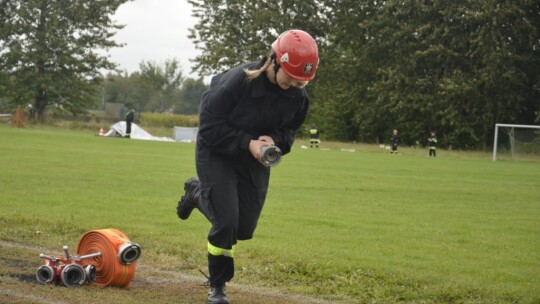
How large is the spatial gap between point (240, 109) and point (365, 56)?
5767cm

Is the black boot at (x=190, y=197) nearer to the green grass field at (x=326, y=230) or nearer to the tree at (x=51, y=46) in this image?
the green grass field at (x=326, y=230)

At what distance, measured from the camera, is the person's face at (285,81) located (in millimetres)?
6367

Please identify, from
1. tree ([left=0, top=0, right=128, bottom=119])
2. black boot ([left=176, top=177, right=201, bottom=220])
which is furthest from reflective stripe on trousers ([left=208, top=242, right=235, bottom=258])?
tree ([left=0, top=0, right=128, bottom=119])

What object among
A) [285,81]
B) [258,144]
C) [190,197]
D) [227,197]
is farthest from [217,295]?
[285,81]

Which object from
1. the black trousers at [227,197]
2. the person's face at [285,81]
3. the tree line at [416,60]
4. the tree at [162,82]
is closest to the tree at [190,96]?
the tree at [162,82]

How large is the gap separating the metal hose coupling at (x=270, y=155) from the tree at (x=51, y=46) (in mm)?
63886

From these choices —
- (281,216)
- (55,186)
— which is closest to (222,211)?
(281,216)

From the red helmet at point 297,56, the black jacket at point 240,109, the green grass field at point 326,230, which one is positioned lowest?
the green grass field at point 326,230

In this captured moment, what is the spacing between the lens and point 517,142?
153 feet

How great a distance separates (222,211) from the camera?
6602 mm

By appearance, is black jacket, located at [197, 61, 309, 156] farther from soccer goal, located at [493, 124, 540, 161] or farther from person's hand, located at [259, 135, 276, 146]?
soccer goal, located at [493, 124, 540, 161]

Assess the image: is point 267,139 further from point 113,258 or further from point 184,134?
point 184,134

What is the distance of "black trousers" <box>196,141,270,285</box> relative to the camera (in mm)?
6621

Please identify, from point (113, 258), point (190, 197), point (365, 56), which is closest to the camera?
point (113, 258)
